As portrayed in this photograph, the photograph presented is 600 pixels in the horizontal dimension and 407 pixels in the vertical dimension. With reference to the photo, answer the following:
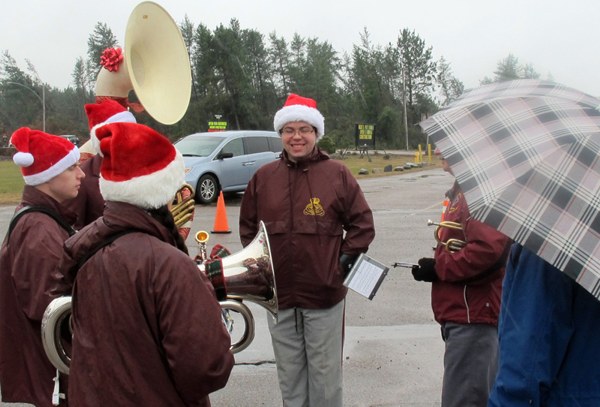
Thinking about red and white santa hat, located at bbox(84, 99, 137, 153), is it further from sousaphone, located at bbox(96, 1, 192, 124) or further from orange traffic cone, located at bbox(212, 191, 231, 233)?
orange traffic cone, located at bbox(212, 191, 231, 233)

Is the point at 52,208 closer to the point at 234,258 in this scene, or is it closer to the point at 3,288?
the point at 3,288

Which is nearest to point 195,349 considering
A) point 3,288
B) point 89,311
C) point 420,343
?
point 89,311

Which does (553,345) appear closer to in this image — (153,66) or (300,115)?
(300,115)

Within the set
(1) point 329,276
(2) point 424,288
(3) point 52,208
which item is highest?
(3) point 52,208

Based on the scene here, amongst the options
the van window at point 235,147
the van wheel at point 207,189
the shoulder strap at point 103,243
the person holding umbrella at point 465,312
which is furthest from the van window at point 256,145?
the shoulder strap at point 103,243

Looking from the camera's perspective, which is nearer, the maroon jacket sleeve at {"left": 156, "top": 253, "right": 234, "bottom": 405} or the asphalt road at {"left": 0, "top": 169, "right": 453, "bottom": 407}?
the maroon jacket sleeve at {"left": 156, "top": 253, "right": 234, "bottom": 405}

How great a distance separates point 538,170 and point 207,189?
43.1 feet

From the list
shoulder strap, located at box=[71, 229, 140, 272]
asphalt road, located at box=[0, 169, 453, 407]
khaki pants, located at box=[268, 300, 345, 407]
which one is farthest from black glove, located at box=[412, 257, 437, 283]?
shoulder strap, located at box=[71, 229, 140, 272]

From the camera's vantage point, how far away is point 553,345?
5.29 feet

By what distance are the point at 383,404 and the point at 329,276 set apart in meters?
1.16

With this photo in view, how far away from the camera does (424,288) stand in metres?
6.55

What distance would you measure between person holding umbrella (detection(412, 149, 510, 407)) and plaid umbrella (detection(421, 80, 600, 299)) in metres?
1.16

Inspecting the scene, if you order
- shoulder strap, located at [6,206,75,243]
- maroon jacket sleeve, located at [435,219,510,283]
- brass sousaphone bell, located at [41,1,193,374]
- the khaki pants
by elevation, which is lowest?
the khaki pants

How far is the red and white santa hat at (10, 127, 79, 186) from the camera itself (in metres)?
2.84
